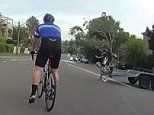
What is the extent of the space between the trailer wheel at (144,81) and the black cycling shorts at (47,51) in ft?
40.1

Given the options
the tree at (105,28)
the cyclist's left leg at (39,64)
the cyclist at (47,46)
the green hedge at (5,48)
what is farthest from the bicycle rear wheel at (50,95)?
the tree at (105,28)

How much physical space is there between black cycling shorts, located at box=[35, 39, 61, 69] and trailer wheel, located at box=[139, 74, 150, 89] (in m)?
12.2

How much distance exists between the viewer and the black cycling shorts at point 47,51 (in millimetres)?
10297

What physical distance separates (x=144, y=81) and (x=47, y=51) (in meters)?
12.7

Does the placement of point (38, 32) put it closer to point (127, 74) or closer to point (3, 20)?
point (127, 74)

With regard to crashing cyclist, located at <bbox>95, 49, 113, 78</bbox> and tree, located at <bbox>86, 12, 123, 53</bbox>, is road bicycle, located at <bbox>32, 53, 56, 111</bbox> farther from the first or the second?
tree, located at <bbox>86, 12, 123, 53</bbox>

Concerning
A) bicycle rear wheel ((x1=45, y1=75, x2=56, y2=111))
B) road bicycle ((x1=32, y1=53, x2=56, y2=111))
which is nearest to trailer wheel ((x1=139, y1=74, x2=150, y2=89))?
road bicycle ((x1=32, y1=53, x2=56, y2=111))

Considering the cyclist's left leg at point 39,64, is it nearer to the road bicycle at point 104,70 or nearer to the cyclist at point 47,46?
the cyclist at point 47,46

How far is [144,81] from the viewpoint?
22328 mm

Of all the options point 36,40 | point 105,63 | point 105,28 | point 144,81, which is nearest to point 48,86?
point 36,40

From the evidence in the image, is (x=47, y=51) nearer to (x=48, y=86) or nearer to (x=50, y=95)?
(x=48, y=86)

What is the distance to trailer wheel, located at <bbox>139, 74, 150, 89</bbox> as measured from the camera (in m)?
22.1

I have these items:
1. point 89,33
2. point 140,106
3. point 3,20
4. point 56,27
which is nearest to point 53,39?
point 56,27

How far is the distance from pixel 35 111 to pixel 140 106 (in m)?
3.62
